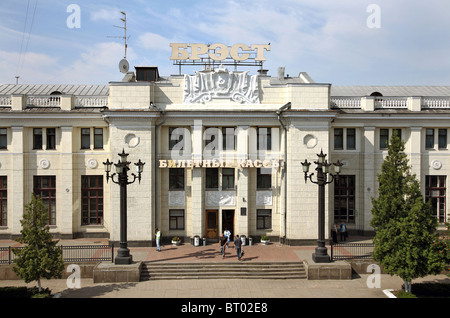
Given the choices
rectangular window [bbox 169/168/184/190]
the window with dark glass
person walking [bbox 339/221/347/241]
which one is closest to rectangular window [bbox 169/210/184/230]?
rectangular window [bbox 169/168/184/190]

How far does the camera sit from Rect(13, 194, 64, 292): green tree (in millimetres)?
17469

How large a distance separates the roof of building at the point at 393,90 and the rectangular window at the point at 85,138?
19.7 metres

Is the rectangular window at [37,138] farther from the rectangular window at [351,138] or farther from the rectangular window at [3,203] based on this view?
the rectangular window at [351,138]

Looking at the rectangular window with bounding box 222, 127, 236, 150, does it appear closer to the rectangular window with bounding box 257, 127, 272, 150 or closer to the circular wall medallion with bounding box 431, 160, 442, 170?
the rectangular window with bounding box 257, 127, 272, 150

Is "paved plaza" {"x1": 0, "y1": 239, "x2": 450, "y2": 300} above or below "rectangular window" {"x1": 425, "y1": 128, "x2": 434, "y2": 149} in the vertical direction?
below

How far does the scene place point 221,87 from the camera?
26000 millimetres

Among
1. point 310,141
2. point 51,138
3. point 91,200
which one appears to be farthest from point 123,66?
point 310,141

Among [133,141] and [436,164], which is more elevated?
[133,141]

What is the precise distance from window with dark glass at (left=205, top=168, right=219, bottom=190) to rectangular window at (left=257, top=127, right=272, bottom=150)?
3.43 metres

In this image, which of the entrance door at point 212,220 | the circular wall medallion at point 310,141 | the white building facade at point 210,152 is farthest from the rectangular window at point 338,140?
the entrance door at point 212,220

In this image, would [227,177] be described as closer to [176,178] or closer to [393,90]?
[176,178]

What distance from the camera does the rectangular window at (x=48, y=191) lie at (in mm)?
27734

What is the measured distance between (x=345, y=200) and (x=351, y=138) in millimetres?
4544

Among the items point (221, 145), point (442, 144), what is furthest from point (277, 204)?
point (442, 144)
